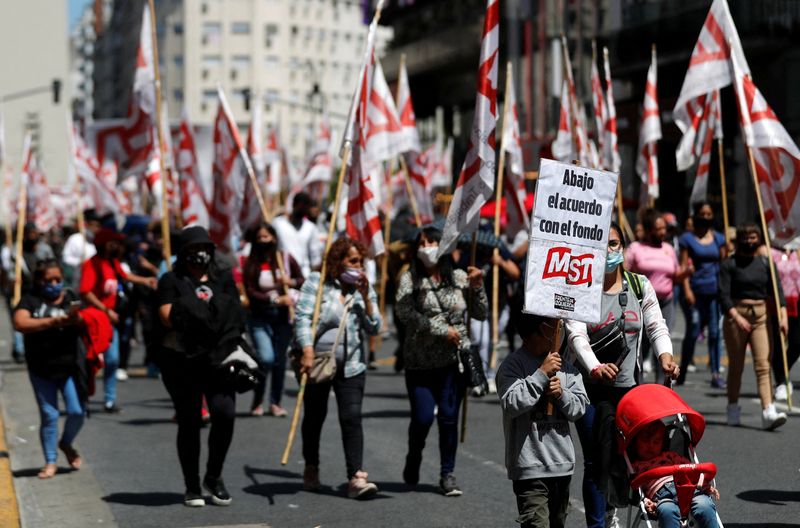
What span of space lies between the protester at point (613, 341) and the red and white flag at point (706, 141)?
7149 millimetres

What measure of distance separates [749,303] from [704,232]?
3090mm

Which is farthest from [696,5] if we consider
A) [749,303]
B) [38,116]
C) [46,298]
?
[38,116]

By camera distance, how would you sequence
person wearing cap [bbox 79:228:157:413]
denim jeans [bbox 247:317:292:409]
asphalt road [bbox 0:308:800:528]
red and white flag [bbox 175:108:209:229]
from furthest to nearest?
red and white flag [bbox 175:108:209:229] < person wearing cap [bbox 79:228:157:413] < denim jeans [bbox 247:317:292:409] < asphalt road [bbox 0:308:800:528]

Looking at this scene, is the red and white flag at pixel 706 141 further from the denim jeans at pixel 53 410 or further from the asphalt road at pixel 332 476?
the denim jeans at pixel 53 410

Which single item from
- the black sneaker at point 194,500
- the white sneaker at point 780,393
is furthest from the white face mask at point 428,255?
the white sneaker at point 780,393

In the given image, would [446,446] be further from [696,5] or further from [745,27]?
[696,5]

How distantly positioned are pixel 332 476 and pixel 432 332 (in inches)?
53.9

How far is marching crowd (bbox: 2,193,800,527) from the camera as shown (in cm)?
652

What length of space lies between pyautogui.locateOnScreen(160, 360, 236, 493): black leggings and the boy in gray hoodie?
2.88m

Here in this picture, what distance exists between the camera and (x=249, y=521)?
28.0 feet

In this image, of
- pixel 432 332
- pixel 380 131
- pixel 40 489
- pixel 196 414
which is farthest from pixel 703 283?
pixel 40 489

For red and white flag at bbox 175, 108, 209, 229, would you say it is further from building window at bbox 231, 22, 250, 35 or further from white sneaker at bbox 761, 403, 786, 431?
building window at bbox 231, 22, 250, 35

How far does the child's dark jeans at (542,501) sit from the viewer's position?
252 inches

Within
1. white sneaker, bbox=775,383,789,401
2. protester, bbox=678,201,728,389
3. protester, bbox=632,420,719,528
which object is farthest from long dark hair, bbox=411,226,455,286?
protester, bbox=678,201,728,389
